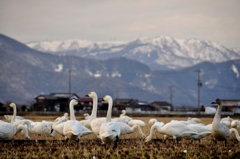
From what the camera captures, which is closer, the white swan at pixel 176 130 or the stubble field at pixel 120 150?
the stubble field at pixel 120 150

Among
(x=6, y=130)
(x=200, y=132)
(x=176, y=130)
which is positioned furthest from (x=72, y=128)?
(x=200, y=132)

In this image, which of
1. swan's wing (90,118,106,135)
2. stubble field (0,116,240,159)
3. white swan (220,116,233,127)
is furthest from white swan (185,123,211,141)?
white swan (220,116,233,127)

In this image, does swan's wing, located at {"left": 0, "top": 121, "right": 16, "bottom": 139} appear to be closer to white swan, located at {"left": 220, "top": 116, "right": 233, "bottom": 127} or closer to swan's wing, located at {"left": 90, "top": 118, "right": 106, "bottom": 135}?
swan's wing, located at {"left": 90, "top": 118, "right": 106, "bottom": 135}

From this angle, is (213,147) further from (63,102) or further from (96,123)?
(63,102)

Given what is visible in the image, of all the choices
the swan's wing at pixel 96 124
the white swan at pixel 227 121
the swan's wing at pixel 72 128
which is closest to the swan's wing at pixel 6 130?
the swan's wing at pixel 72 128

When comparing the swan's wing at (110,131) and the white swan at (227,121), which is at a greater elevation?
the white swan at (227,121)

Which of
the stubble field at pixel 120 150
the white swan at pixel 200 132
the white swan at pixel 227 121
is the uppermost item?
the white swan at pixel 227 121

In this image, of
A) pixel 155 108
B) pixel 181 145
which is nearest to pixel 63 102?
pixel 155 108

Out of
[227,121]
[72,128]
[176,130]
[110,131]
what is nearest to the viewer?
[110,131]

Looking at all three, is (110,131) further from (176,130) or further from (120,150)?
(176,130)

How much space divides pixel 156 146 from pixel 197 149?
1243mm

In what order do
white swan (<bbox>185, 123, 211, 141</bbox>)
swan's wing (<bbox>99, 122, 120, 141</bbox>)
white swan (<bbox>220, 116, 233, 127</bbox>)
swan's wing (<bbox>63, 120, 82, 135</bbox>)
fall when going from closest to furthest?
swan's wing (<bbox>99, 122, 120, 141</bbox>) < swan's wing (<bbox>63, 120, 82, 135</bbox>) < white swan (<bbox>185, 123, 211, 141</bbox>) < white swan (<bbox>220, 116, 233, 127</bbox>)

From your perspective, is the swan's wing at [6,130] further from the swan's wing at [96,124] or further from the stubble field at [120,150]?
the swan's wing at [96,124]

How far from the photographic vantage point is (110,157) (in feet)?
47.3
